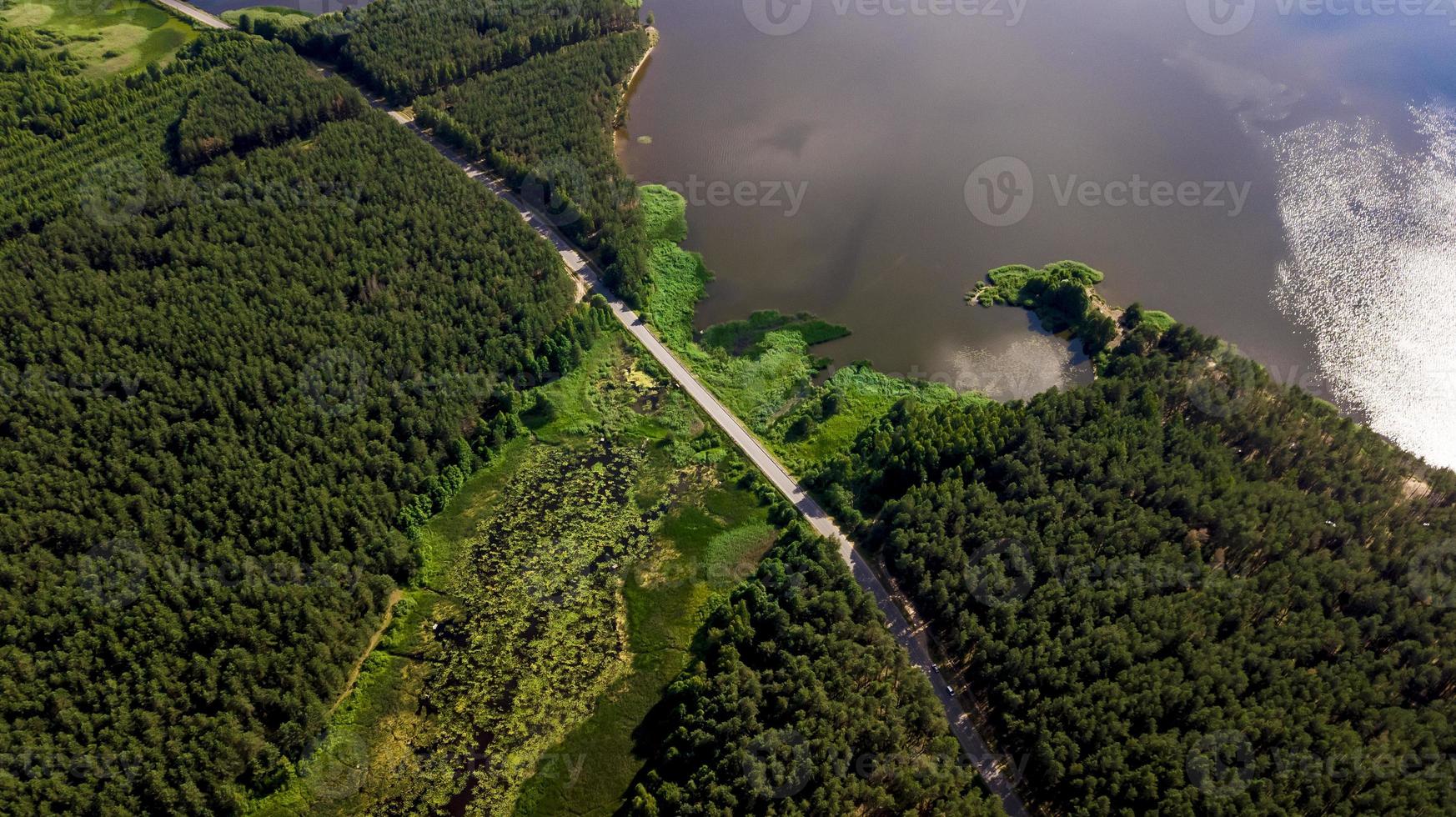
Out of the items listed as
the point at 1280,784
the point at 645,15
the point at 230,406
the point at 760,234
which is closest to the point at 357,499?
the point at 230,406

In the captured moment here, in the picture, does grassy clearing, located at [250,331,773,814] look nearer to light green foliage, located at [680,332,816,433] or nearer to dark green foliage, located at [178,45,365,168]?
light green foliage, located at [680,332,816,433]

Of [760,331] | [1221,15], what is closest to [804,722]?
[760,331]

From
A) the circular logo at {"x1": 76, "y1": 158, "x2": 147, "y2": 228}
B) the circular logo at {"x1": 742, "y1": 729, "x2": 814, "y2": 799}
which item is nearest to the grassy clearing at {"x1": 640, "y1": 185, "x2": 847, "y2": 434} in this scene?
the circular logo at {"x1": 742, "y1": 729, "x2": 814, "y2": 799}

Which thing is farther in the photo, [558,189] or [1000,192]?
[1000,192]

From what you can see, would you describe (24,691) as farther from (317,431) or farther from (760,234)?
(760,234)

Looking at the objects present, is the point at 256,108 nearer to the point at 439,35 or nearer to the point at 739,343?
the point at 439,35

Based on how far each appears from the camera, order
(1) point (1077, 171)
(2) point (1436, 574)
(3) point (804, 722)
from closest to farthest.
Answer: (3) point (804, 722) → (2) point (1436, 574) → (1) point (1077, 171)

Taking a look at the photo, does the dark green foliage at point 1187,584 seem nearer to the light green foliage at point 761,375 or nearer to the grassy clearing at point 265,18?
the light green foliage at point 761,375
